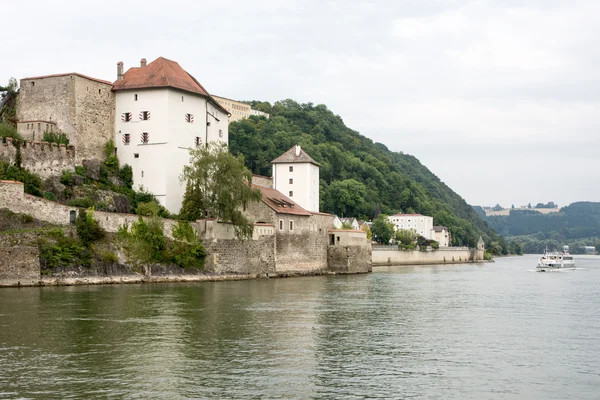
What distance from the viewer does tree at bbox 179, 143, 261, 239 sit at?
48.8m

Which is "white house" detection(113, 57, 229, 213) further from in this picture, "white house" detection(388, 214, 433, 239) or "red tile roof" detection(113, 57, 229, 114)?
"white house" detection(388, 214, 433, 239)

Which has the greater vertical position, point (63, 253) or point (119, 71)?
point (119, 71)

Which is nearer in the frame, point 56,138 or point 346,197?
point 56,138

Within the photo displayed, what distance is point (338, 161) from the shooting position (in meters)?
131

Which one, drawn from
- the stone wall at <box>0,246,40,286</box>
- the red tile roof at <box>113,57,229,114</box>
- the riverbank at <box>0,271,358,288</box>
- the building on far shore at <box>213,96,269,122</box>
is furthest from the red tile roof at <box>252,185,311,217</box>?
the building on far shore at <box>213,96,269,122</box>

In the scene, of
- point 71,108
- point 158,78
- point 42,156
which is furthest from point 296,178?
point 42,156

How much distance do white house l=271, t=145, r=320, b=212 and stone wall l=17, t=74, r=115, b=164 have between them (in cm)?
1785

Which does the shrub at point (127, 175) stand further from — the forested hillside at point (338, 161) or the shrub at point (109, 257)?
the forested hillside at point (338, 161)

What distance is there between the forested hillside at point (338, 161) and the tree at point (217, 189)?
5955 cm

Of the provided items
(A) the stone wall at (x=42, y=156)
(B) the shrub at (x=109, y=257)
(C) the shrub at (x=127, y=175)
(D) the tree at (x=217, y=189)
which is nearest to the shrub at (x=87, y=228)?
(B) the shrub at (x=109, y=257)

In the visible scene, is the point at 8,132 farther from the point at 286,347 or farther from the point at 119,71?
the point at 286,347

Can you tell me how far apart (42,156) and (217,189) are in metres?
11.7

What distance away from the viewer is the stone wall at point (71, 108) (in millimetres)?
51625

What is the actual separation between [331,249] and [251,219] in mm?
10804
